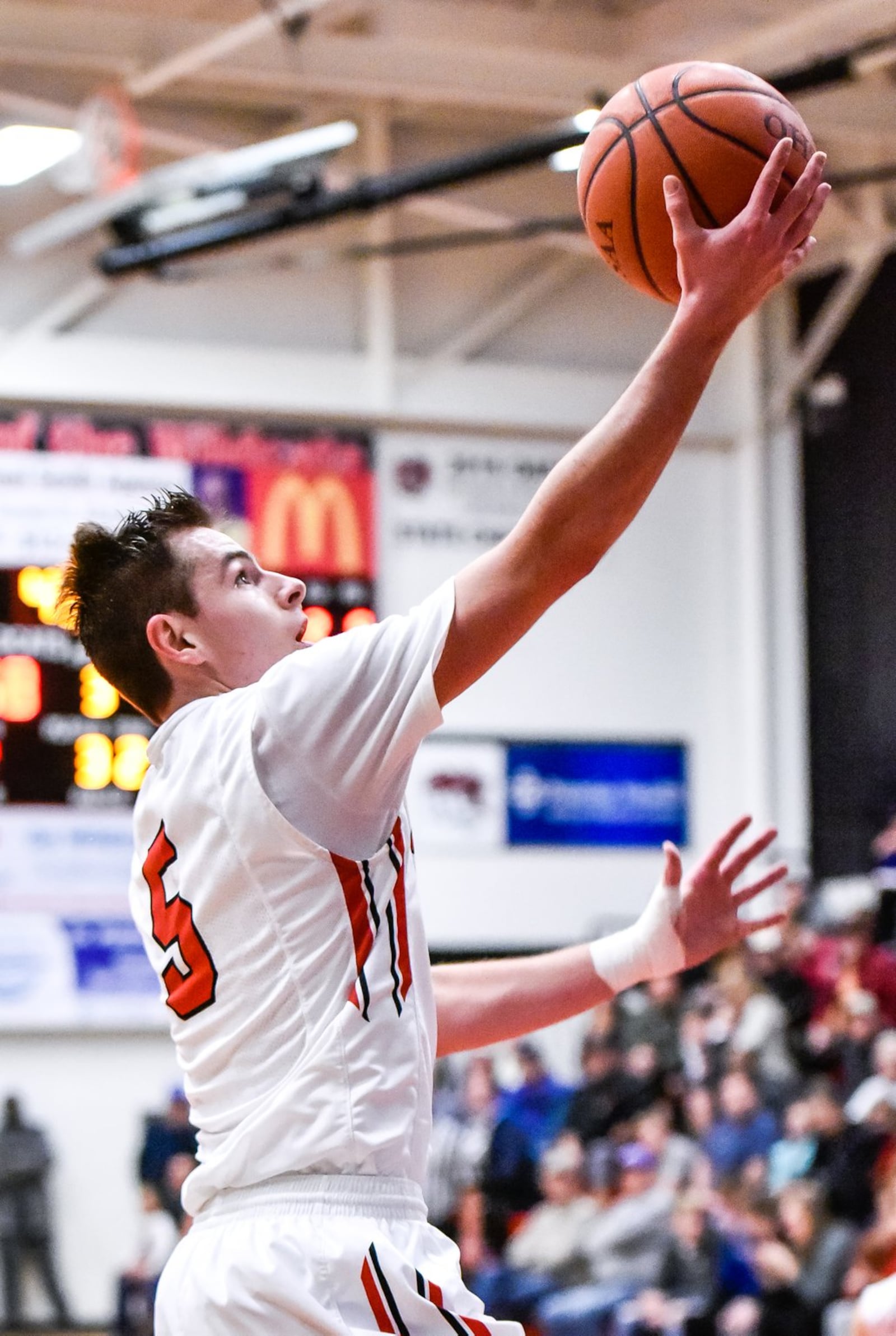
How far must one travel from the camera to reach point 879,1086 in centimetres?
957

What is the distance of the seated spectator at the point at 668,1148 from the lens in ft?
33.1

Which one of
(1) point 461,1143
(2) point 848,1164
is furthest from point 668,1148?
(1) point 461,1143

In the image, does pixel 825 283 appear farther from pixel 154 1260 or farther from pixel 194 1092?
pixel 194 1092

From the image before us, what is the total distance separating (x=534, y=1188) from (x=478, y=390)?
653 cm

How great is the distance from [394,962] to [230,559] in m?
0.67

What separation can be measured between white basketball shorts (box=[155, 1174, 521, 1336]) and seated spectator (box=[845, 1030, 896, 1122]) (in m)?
6.83

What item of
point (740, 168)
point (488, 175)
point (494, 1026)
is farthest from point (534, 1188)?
point (740, 168)

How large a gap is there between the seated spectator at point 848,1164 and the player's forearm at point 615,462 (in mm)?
6856

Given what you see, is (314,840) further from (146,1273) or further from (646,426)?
(146,1273)

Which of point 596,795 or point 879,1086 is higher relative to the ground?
point 596,795

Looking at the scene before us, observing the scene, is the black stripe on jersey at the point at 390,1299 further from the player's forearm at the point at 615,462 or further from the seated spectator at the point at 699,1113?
the seated spectator at the point at 699,1113

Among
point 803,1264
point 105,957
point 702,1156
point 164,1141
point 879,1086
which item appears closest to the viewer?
point 803,1264

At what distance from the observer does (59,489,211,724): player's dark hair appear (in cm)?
296

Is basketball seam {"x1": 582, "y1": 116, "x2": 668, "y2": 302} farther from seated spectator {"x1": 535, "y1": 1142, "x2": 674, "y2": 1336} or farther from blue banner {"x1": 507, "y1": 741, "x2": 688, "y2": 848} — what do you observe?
blue banner {"x1": 507, "y1": 741, "x2": 688, "y2": 848}
